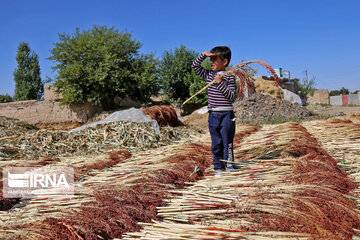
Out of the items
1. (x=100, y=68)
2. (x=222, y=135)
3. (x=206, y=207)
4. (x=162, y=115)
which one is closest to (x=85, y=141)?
(x=162, y=115)

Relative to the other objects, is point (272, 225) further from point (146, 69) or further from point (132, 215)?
point (146, 69)

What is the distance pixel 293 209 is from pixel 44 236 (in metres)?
1.32

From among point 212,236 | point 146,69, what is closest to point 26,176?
point 212,236

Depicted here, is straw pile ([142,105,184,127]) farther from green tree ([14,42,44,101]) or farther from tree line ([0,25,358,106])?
green tree ([14,42,44,101])

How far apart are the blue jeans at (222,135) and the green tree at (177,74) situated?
18136 millimetres

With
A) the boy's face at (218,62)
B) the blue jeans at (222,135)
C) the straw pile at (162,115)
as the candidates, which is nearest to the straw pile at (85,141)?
the straw pile at (162,115)

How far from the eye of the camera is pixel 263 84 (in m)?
19.1

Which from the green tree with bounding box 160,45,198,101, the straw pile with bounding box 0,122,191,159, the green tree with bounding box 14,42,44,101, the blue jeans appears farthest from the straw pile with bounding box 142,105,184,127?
the green tree with bounding box 14,42,44,101

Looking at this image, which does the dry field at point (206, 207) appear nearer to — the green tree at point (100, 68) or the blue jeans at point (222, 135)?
the blue jeans at point (222, 135)

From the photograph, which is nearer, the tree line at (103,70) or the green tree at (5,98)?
the tree line at (103,70)

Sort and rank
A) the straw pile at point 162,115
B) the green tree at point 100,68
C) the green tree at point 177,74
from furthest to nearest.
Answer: the green tree at point 177,74
the green tree at point 100,68
the straw pile at point 162,115

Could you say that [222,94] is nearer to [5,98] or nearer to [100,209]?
[100,209]

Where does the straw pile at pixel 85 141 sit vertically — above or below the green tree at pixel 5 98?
below

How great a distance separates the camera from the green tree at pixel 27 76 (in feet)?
92.5
